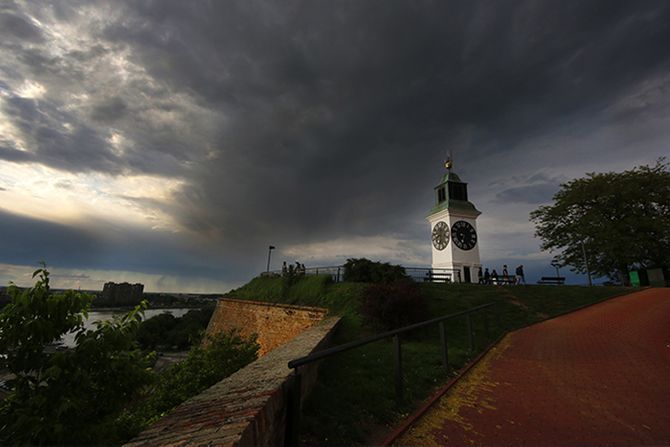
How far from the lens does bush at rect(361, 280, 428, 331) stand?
1041cm

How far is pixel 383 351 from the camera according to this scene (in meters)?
8.32

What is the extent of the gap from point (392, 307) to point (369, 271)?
7.19 meters

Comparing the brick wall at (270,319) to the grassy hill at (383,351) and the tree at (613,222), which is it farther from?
the tree at (613,222)

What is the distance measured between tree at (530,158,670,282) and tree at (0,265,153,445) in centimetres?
3176

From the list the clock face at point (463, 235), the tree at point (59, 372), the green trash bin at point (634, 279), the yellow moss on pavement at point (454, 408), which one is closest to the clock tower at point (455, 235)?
the clock face at point (463, 235)

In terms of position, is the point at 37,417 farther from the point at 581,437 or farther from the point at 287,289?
the point at 287,289

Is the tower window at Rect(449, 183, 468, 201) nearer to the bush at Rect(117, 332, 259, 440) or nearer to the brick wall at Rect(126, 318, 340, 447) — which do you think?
the bush at Rect(117, 332, 259, 440)

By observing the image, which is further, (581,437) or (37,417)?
(581,437)

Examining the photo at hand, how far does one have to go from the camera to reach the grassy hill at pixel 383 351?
4.30 metres

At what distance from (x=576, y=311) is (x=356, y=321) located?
37.2 feet

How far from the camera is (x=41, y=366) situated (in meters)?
3.23

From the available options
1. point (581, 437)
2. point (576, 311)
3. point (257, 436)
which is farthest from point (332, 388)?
point (576, 311)

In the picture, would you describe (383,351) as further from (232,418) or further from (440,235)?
(440,235)

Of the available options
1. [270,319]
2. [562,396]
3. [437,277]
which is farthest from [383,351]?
[437,277]
